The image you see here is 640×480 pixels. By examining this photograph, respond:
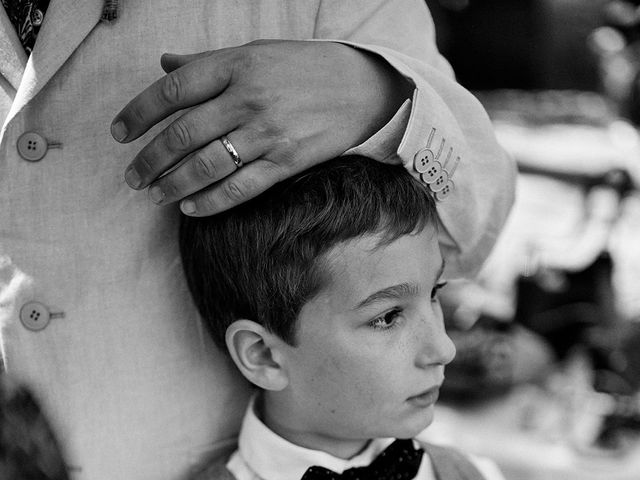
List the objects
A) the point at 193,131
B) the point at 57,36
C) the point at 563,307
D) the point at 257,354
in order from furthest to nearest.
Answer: the point at 563,307 < the point at 257,354 < the point at 57,36 < the point at 193,131

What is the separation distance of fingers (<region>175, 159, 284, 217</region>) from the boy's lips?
Result: 1.24 feet

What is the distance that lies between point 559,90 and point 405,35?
108 inches

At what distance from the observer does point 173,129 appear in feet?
3.32

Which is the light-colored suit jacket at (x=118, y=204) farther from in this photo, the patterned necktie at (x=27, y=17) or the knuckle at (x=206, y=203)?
the knuckle at (x=206, y=203)

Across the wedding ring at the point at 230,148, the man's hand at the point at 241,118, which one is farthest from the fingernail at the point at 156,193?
the wedding ring at the point at 230,148

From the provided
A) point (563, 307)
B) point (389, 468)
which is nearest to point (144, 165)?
point (389, 468)

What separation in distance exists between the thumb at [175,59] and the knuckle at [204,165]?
0.14m

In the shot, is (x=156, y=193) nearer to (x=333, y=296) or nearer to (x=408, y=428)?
(x=333, y=296)

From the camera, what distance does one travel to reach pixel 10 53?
1.18 m

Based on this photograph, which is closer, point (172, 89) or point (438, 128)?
point (172, 89)

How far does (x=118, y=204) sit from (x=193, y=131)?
9.8 inches

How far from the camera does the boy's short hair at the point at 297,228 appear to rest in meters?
1.14

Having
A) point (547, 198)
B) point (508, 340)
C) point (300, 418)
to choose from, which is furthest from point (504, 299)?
point (300, 418)

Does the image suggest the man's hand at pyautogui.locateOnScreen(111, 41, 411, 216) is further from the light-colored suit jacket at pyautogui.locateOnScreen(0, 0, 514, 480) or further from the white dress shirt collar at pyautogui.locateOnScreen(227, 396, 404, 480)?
the white dress shirt collar at pyautogui.locateOnScreen(227, 396, 404, 480)
